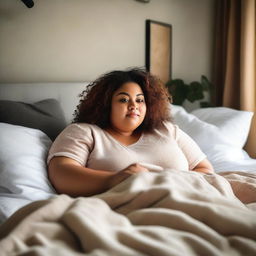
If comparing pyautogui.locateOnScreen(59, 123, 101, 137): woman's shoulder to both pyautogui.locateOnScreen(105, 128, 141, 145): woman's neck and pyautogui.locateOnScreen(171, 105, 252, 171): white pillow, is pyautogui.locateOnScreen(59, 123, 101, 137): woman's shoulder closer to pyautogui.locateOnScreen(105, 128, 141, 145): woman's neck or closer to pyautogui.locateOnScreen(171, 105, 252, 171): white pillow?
pyautogui.locateOnScreen(105, 128, 141, 145): woman's neck

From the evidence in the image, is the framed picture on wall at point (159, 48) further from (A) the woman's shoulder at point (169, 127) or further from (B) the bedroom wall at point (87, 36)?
(A) the woman's shoulder at point (169, 127)

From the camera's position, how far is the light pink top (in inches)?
59.3

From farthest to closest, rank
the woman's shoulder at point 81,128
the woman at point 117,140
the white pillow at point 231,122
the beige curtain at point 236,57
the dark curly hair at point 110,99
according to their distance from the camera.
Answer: the beige curtain at point 236,57 < the white pillow at point 231,122 < the dark curly hair at point 110,99 < the woman's shoulder at point 81,128 < the woman at point 117,140

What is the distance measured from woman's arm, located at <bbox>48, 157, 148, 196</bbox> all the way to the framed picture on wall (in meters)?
1.64

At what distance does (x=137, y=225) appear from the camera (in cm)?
95

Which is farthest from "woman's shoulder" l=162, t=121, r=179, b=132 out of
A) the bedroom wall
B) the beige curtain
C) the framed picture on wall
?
the beige curtain

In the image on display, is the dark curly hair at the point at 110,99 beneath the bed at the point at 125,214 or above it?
above

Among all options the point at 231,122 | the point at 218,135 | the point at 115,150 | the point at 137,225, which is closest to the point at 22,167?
the point at 115,150

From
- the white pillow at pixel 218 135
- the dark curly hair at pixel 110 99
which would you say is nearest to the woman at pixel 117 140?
the dark curly hair at pixel 110 99

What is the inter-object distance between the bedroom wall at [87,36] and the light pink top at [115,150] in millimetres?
840

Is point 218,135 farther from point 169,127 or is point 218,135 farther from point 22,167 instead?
point 22,167

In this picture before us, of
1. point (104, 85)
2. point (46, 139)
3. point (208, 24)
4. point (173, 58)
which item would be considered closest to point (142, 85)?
point (104, 85)

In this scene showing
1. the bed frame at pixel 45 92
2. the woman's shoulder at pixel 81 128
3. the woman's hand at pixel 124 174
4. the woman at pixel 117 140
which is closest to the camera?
the woman's hand at pixel 124 174

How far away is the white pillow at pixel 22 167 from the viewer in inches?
54.2
